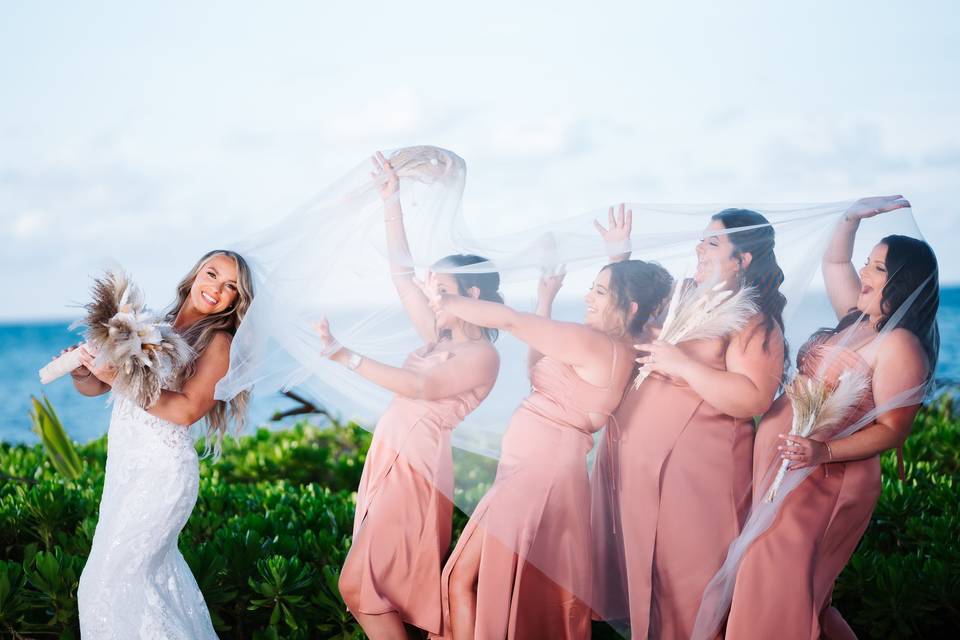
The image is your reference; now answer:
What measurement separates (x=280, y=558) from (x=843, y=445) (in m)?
2.50

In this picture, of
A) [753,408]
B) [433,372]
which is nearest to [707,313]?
[753,408]

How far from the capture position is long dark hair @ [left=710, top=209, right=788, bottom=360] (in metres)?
3.98

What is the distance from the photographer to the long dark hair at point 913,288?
380cm

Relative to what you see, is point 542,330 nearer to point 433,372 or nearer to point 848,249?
point 433,372

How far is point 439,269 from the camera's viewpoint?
4242 mm

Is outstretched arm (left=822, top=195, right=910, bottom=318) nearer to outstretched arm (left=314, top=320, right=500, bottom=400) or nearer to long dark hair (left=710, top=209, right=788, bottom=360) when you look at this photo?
long dark hair (left=710, top=209, right=788, bottom=360)

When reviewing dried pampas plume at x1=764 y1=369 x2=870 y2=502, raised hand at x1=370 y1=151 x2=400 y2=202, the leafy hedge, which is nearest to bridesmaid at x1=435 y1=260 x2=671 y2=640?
the leafy hedge

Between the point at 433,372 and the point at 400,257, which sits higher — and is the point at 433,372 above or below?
below

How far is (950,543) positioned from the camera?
5.36 m

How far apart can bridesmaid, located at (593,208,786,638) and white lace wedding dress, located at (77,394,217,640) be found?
1.82 m

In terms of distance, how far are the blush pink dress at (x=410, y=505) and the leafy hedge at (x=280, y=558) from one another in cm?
23

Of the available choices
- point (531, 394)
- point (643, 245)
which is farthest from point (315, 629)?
point (643, 245)

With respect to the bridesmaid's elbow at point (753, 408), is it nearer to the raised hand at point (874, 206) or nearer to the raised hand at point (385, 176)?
the raised hand at point (874, 206)

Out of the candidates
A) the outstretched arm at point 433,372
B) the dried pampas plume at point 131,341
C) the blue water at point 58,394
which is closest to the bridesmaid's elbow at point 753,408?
the outstretched arm at point 433,372
